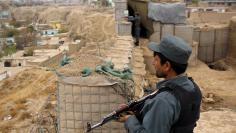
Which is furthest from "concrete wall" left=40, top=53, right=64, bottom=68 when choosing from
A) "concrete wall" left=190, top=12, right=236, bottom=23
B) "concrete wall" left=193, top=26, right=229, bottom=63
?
"concrete wall" left=193, top=26, right=229, bottom=63

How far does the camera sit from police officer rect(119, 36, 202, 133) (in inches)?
78.2

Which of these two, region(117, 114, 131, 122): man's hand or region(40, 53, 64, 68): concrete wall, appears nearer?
region(117, 114, 131, 122): man's hand

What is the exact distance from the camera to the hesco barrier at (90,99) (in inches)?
126

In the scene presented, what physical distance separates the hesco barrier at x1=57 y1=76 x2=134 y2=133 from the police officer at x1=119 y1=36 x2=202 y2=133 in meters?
0.97

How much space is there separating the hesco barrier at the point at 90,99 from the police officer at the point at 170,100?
97cm

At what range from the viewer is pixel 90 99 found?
3.24m

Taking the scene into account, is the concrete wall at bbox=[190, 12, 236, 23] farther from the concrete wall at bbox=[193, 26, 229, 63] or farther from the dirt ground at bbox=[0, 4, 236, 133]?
the dirt ground at bbox=[0, 4, 236, 133]

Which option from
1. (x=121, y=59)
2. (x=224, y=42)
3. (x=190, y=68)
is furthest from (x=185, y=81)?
(x=224, y=42)

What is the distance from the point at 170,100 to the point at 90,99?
135cm

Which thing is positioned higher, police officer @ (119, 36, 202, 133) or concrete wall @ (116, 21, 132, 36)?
police officer @ (119, 36, 202, 133)

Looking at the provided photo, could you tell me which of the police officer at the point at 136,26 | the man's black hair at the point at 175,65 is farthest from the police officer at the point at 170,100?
the police officer at the point at 136,26

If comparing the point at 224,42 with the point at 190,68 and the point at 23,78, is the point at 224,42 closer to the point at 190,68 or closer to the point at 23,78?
the point at 190,68

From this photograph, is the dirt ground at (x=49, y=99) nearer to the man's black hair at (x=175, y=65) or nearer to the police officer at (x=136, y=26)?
the police officer at (x=136, y=26)

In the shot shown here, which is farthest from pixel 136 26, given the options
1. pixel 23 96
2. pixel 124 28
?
pixel 23 96
